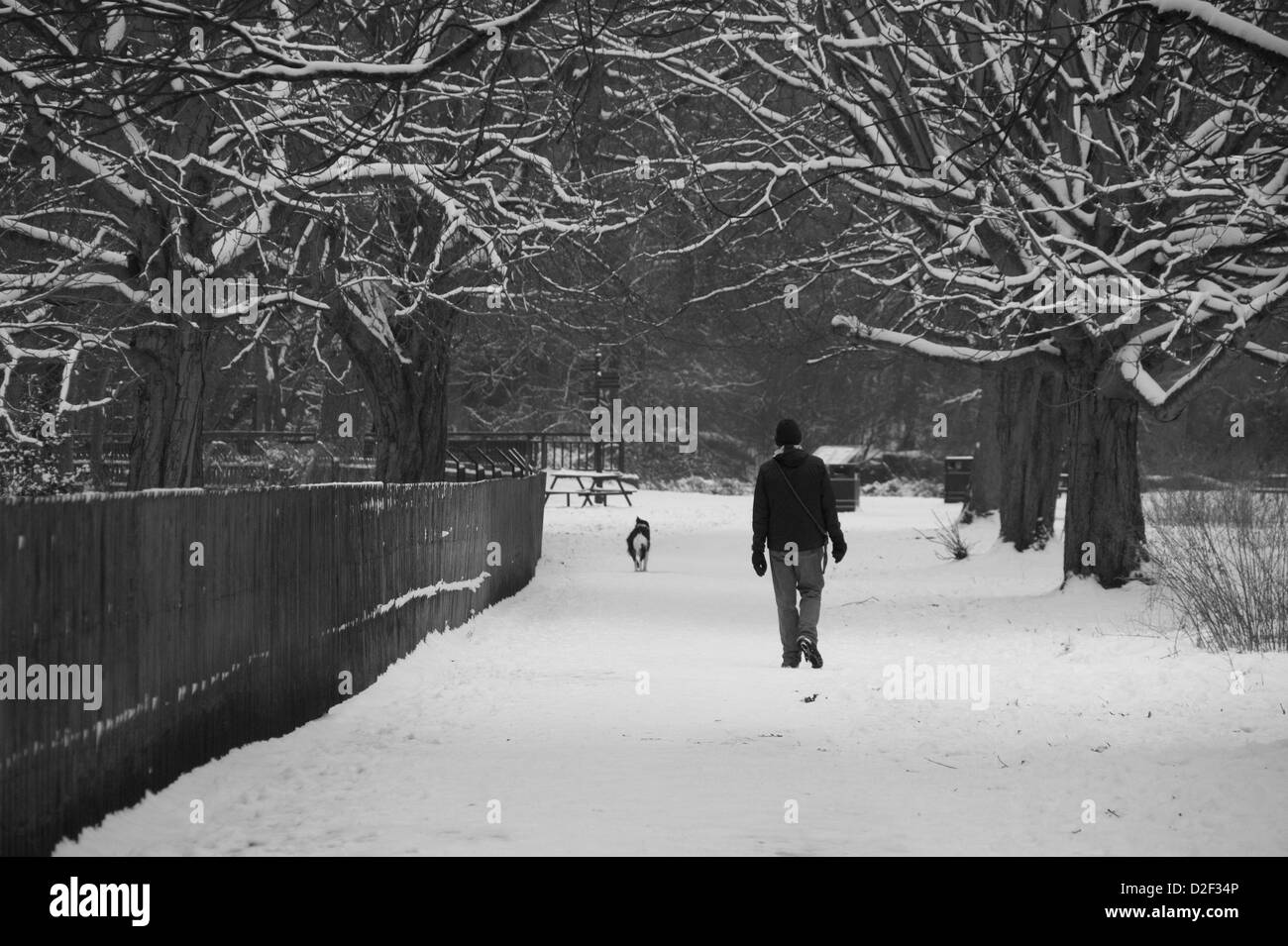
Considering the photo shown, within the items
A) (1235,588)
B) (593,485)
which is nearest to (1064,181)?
(1235,588)

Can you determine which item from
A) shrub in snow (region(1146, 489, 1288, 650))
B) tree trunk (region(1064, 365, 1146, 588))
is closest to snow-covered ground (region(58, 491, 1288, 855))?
shrub in snow (region(1146, 489, 1288, 650))

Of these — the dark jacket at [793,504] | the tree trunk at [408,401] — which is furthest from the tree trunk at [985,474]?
the dark jacket at [793,504]

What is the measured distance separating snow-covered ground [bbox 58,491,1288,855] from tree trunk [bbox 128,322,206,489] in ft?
11.4

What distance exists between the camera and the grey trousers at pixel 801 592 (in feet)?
45.9

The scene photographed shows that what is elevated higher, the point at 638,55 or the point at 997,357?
the point at 638,55

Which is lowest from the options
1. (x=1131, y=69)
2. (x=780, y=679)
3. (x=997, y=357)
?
(x=780, y=679)

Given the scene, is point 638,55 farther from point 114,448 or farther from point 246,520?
point 114,448

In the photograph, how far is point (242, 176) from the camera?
16266 millimetres

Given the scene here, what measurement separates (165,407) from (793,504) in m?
7.12

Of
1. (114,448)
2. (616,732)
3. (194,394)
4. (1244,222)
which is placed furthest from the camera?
(114,448)

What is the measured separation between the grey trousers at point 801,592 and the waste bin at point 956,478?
115 feet
